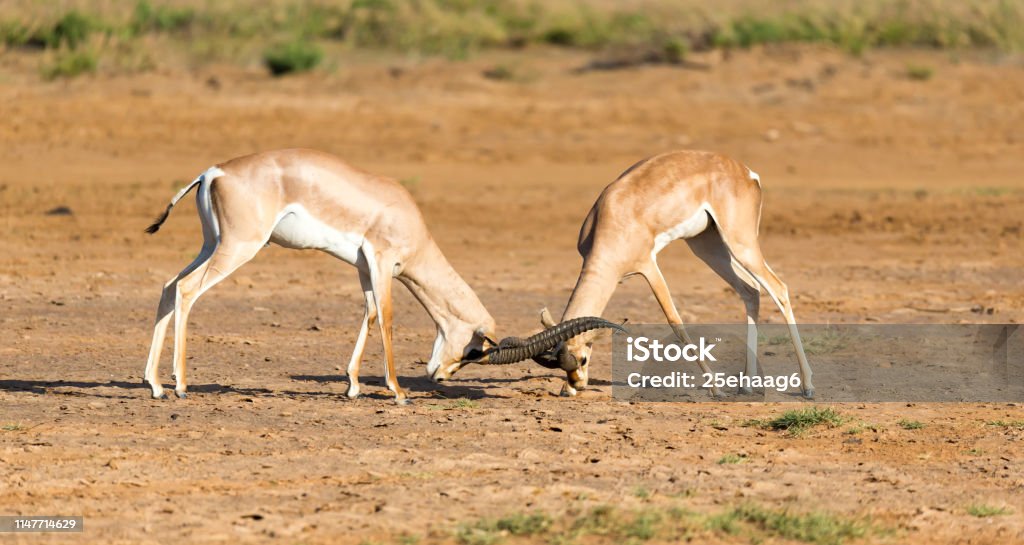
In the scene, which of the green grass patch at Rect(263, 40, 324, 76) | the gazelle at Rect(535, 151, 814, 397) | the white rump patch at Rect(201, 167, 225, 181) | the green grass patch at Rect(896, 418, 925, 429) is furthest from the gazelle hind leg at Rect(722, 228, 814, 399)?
the green grass patch at Rect(263, 40, 324, 76)

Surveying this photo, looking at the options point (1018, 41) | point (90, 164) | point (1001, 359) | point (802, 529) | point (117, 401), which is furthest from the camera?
point (1018, 41)

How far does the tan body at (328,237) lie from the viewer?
411 inches

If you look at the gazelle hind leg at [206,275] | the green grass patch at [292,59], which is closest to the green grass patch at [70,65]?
the green grass patch at [292,59]

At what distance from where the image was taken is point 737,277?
11766 millimetres

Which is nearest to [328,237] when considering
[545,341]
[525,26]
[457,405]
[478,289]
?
[457,405]

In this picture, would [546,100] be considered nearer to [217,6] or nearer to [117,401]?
[217,6]

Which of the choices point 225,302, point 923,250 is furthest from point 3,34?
point 923,250

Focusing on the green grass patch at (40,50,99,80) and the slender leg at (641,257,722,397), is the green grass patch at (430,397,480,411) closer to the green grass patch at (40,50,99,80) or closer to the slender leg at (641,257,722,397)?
the slender leg at (641,257,722,397)

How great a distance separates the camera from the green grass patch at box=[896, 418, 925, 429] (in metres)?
10.4

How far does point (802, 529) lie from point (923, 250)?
38.4 feet

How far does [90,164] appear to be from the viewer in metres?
22.4

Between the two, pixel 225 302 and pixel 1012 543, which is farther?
pixel 225 302

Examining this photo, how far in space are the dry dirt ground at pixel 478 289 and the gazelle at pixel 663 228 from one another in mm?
767

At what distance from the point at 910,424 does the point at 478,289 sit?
6397mm
